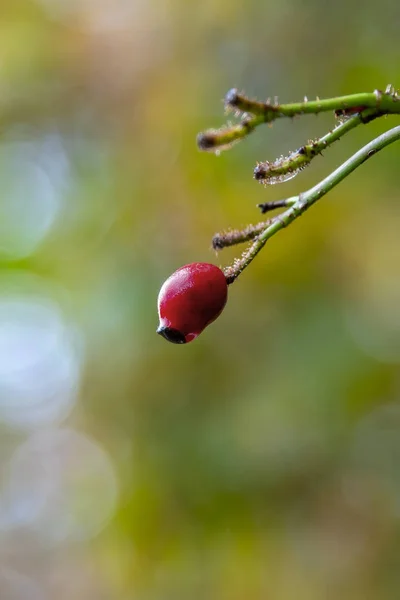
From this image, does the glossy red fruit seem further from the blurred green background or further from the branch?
the blurred green background

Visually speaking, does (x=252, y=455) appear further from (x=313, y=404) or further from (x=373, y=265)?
(x=373, y=265)

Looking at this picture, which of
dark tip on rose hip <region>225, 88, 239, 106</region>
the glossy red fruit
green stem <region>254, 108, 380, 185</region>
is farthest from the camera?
the glossy red fruit

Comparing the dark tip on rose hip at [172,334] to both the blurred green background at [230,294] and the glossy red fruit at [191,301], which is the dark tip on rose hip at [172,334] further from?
the blurred green background at [230,294]

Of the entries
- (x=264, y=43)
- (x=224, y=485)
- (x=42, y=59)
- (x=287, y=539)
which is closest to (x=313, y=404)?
(x=224, y=485)

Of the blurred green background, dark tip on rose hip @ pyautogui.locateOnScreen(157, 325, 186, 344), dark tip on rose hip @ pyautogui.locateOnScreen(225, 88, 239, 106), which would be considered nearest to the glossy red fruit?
dark tip on rose hip @ pyautogui.locateOnScreen(157, 325, 186, 344)

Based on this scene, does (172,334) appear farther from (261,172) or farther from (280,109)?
(280,109)

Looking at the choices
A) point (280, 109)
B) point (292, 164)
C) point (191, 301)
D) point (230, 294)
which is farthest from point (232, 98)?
point (230, 294)
